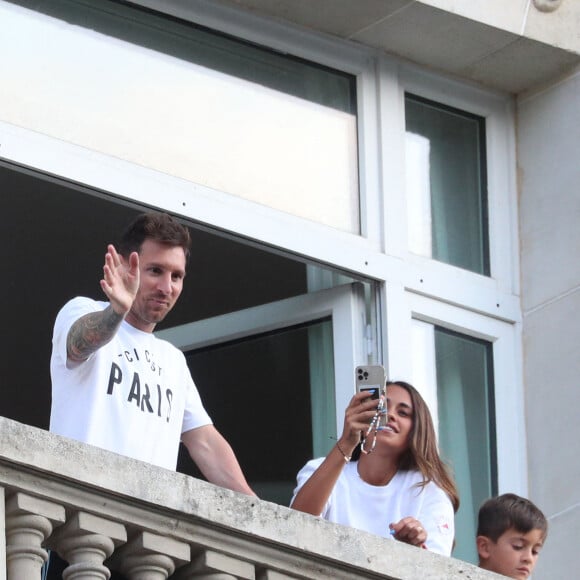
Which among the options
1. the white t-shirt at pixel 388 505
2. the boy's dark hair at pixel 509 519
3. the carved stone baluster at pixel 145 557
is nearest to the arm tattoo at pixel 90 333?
the carved stone baluster at pixel 145 557

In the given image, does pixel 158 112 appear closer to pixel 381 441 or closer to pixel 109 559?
pixel 381 441

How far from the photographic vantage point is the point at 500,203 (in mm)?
10914

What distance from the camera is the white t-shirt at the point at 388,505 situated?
812 centimetres

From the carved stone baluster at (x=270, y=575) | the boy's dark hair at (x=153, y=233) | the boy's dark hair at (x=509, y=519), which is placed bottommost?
the carved stone baluster at (x=270, y=575)

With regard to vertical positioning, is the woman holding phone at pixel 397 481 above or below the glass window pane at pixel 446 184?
below

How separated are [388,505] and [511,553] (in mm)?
476

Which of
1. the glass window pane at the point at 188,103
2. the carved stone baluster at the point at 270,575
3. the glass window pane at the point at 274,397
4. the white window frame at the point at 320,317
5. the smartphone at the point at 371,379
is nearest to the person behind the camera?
the carved stone baluster at the point at 270,575

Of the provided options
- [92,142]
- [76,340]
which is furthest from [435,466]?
[92,142]

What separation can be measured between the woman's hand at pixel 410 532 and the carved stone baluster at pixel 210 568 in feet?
3.59

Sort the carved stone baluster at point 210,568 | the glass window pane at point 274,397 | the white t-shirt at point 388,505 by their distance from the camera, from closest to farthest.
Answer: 1. the carved stone baluster at point 210,568
2. the white t-shirt at point 388,505
3. the glass window pane at point 274,397

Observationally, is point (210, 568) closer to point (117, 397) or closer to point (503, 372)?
point (117, 397)

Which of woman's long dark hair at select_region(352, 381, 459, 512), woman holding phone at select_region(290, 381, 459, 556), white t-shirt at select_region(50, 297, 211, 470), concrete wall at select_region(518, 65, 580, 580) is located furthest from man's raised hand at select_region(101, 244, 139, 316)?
concrete wall at select_region(518, 65, 580, 580)

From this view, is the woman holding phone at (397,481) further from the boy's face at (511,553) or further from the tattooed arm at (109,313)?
the tattooed arm at (109,313)

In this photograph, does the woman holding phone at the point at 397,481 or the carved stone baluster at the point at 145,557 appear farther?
the woman holding phone at the point at 397,481
